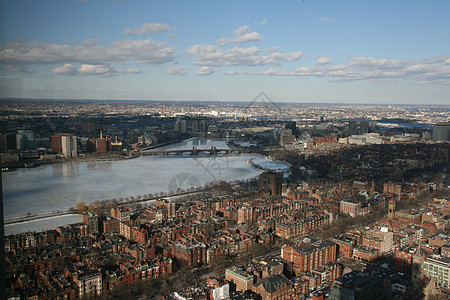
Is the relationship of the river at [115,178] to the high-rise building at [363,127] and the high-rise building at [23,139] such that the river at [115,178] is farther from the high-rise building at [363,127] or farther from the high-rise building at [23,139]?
the high-rise building at [363,127]

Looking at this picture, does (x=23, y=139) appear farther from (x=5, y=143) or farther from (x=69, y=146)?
(x=69, y=146)

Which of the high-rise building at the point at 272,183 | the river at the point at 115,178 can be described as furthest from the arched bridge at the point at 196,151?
the high-rise building at the point at 272,183

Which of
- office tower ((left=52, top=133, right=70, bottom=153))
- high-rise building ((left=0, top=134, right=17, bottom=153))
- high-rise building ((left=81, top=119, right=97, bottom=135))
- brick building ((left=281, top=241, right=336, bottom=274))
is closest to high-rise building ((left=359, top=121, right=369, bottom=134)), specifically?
high-rise building ((left=81, top=119, right=97, bottom=135))

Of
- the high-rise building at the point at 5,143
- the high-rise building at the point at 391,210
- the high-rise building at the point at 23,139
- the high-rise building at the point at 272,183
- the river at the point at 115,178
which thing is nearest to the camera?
the high-rise building at the point at 5,143

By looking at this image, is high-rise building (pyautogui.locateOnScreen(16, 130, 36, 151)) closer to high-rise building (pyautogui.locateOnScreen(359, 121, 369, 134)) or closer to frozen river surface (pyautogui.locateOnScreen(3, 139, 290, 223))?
frozen river surface (pyautogui.locateOnScreen(3, 139, 290, 223))

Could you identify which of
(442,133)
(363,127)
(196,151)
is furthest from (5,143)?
(363,127)

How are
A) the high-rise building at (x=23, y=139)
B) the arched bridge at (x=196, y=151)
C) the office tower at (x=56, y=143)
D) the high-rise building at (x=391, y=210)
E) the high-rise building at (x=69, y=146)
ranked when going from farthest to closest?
the arched bridge at (x=196, y=151), the high-rise building at (x=69, y=146), the office tower at (x=56, y=143), the high-rise building at (x=391, y=210), the high-rise building at (x=23, y=139)
